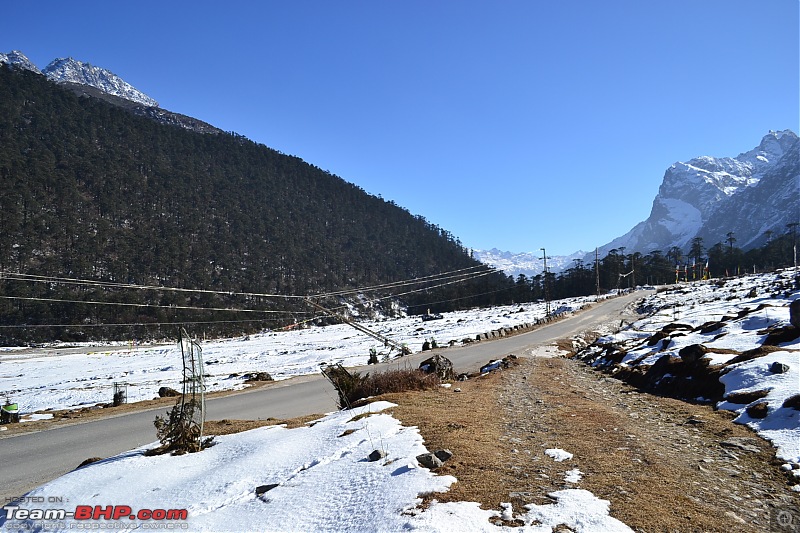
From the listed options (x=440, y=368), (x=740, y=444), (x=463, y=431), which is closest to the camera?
(x=740, y=444)

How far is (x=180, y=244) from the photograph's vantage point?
420 feet

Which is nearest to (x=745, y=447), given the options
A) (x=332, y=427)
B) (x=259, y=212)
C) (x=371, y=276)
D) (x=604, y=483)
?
(x=604, y=483)

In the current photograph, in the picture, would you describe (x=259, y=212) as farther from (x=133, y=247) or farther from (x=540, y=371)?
(x=540, y=371)

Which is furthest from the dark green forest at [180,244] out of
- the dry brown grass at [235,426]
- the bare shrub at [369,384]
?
the dry brown grass at [235,426]

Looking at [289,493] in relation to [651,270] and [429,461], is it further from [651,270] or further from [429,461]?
[651,270]

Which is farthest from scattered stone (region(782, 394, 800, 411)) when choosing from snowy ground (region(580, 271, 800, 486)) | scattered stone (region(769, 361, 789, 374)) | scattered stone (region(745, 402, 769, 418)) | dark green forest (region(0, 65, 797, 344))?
dark green forest (region(0, 65, 797, 344))

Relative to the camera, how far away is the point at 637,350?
19219mm

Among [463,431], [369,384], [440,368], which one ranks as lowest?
[440,368]

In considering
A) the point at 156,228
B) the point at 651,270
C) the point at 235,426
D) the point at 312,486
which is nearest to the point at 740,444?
the point at 312,486

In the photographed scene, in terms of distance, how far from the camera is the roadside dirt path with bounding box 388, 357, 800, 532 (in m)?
4.63

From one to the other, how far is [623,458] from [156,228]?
491 ft

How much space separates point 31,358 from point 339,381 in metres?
70.1

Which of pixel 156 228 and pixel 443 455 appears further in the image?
pixel 156 228

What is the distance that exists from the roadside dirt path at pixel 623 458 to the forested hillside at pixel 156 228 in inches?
3743
